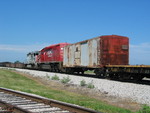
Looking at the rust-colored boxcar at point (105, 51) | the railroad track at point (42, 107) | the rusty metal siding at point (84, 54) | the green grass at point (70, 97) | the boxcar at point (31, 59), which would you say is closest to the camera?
the railroad track at point (42, 107)

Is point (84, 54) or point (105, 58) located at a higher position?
point (84, 54)

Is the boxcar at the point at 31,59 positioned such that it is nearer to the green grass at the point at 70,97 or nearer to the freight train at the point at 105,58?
the freight train at the point at 105,58

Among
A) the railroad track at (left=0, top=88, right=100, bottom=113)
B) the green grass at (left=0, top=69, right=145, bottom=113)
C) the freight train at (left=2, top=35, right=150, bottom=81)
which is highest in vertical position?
the freight train at (left=2, top=35, right=150, bottom=81)

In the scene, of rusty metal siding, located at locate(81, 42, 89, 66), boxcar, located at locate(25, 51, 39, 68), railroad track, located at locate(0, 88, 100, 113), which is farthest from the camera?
boxcar, located at locate(25, 51, 39, 68)

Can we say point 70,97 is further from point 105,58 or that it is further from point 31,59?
point 31,59

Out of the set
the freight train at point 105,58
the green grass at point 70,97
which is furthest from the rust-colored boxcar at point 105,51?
the green grass at point 70,97

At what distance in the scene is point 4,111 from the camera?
696 centimetres

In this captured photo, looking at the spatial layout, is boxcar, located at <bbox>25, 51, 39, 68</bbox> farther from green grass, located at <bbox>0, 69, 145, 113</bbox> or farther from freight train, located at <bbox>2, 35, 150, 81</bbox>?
green grass, located at <bbox>0, 69, 145, 113</bbox>

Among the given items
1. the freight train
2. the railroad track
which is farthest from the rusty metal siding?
the railroad track

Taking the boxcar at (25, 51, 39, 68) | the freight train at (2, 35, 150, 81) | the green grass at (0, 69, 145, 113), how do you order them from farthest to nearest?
the boxcar at (25, 51, 39, 68)
the freight train at (2, 35, 150, 81)
the green grass at (0, 69, 145, 113)

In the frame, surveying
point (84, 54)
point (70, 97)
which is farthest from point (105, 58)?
point (70, 97)

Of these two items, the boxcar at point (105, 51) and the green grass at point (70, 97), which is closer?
the green grass at point (70, 97)

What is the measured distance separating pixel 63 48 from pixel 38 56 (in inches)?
487

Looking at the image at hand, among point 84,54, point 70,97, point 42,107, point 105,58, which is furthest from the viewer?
point 84,54
